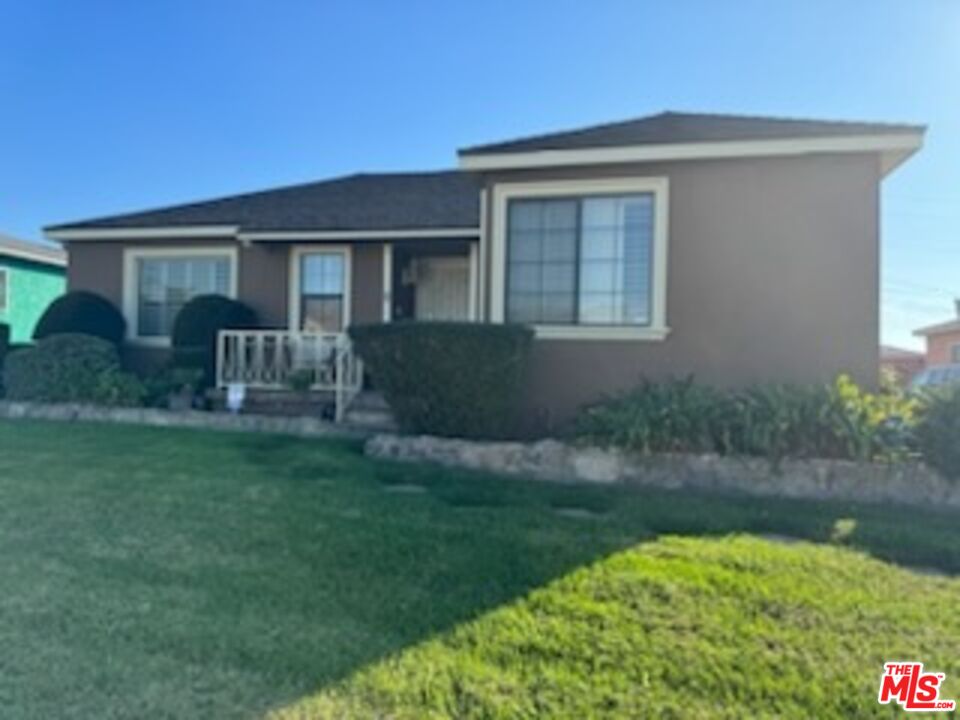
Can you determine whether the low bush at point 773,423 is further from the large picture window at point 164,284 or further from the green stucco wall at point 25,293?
the green stucco wall at point 25,293

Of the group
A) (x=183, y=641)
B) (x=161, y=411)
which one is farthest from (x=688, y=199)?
(x=161, y=411)

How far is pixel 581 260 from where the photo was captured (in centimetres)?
877

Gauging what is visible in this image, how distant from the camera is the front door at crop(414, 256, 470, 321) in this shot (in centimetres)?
1318

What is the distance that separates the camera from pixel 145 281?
13867mm

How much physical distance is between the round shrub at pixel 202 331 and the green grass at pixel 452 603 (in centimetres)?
561

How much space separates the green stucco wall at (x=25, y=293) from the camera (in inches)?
718

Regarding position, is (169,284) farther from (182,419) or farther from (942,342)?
(942,342)

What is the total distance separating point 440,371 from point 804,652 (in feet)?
17.0

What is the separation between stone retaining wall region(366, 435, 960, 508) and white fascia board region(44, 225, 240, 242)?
6.92m

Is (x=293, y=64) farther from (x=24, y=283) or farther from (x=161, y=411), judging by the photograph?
(x=24, y=283)

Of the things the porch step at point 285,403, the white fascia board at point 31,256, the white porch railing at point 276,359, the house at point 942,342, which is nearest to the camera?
the porch step at point 285,403

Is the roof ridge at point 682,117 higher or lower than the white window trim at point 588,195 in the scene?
higher

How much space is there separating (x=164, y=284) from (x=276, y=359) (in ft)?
11.9

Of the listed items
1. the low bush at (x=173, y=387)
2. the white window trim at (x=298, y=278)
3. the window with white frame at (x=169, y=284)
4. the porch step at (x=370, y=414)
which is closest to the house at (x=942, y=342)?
the white window trim at (x=298, y=278)
